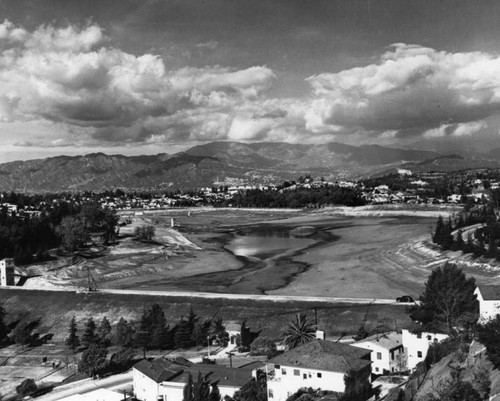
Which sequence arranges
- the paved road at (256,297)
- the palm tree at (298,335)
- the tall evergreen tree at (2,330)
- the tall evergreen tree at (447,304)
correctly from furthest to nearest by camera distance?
the paved road at (256,297)
the tall evergreen tree at (2,330)
the palm tree at (298,335)
the tall evergreen tree at (447,304)

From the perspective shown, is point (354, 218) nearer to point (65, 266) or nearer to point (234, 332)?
point (65, 266)

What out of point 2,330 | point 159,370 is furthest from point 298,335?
point 2,330

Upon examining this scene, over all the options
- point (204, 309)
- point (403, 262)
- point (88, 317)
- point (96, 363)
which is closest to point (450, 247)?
point (403, 262)

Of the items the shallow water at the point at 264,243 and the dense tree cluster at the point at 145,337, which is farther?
the shallow water at the point at 264,243

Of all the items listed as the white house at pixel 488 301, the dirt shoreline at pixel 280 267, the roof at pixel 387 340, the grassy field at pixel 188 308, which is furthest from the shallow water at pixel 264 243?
the white house at pixel 488 301

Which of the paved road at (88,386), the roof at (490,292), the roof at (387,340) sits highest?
the roof at (490,292)

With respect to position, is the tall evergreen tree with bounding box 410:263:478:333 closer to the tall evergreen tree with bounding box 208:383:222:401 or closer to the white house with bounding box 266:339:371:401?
the white house with bounding box 266:339:371:401

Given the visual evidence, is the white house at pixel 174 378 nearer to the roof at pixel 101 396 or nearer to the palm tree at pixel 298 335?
the roof at pixel 101 396
